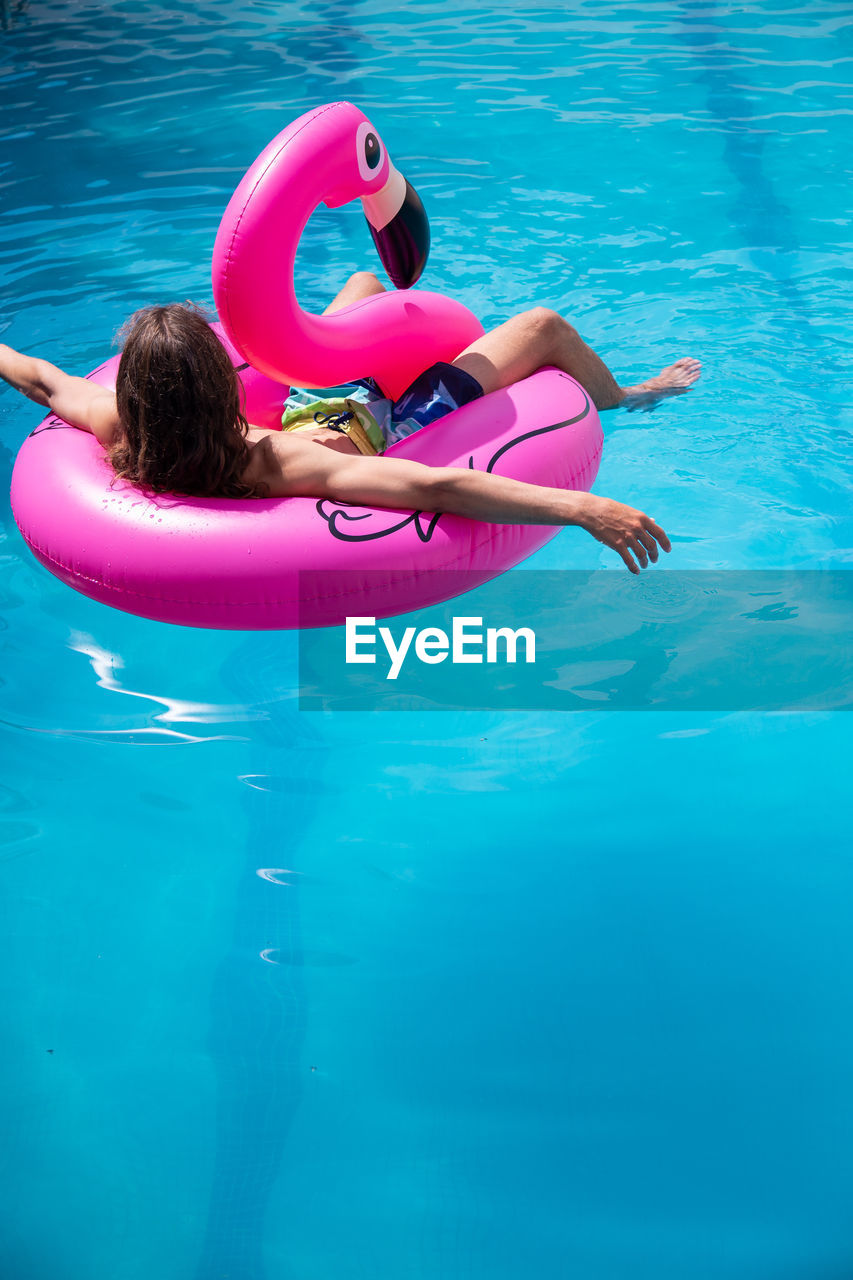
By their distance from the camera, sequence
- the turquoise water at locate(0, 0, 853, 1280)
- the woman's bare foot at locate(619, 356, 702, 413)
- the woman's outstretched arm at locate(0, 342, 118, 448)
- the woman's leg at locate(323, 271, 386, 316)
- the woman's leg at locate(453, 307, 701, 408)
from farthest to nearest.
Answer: the woman's bare foot at locate(619, 356, 702, 413)
the woman's leg at locate(323, 271, 386, 316)
the woman's leg at locate(453, 307, 701, 408)
the woman's outstretched arm at locate(0, 342, 118, 448)
the turquoise water at locate(0, 0, 853, 1280)

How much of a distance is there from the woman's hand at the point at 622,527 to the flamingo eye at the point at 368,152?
1.11m

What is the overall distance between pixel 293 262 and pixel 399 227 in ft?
1.25

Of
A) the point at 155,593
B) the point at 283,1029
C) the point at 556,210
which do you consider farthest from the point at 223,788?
the point at 556,210

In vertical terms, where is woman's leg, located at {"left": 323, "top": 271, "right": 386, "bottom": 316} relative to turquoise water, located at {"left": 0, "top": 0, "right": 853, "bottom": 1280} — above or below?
above

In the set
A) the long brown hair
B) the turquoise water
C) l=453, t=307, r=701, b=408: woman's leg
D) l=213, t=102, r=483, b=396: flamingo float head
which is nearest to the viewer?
the turquoise water

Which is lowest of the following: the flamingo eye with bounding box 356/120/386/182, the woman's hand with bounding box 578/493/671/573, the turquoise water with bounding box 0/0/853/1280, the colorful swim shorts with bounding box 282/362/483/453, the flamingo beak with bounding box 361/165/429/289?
the turquoise water with bounding box 0/0/853/1280

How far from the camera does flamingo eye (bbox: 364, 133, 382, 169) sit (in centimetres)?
283

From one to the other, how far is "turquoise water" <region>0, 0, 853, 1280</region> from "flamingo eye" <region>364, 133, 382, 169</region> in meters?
1.15

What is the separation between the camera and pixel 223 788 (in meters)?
2.58

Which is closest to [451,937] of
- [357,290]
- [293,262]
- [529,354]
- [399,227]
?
[529,354]

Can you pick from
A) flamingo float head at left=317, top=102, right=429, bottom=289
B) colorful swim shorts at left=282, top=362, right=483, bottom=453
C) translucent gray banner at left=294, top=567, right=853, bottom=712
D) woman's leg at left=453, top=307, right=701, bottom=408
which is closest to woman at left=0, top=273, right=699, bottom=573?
colorful swim shorts at left=282, top=362, right=483, bottom=453

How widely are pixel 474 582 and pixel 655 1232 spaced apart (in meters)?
Answer: 1.40

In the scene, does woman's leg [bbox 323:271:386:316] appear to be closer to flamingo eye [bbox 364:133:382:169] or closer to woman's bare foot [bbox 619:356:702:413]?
flamingo eye [bbox 364:133:382:169]

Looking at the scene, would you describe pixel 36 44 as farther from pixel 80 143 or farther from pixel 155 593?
pixel 155 593
